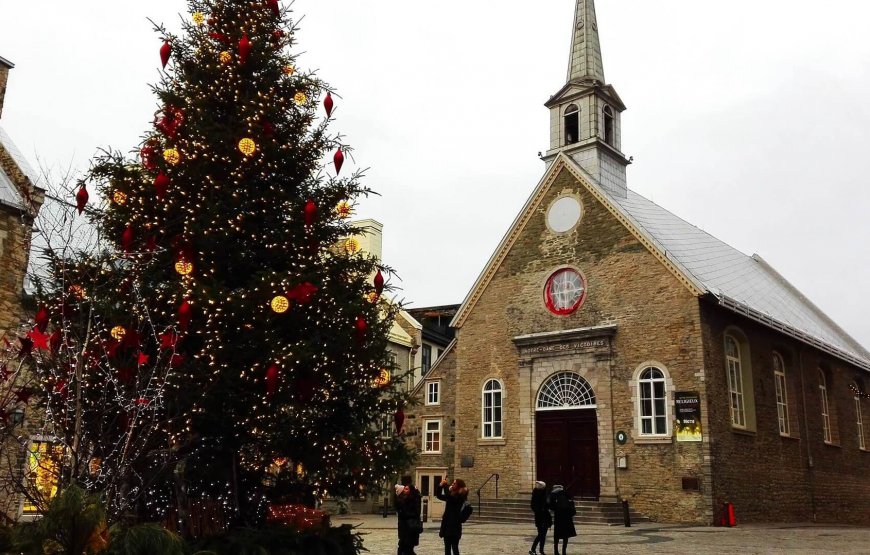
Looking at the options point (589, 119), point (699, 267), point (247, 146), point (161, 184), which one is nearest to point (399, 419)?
point (247, 146)

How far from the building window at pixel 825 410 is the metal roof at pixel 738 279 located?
1.28 metres

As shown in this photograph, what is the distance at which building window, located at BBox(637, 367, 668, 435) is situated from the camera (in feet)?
75.5

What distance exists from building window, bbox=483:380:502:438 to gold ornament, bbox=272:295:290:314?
1793 cm

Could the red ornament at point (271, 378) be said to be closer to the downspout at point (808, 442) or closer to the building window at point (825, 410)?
the downspout at point (808, 442)

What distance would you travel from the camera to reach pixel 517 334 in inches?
1061

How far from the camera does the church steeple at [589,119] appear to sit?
28344mm

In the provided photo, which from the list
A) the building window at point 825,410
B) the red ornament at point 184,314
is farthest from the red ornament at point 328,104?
the building window at point 825,410

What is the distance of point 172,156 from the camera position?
10.6 metres

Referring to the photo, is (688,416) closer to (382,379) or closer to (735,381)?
(735,381)

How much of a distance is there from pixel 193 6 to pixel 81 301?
564cm

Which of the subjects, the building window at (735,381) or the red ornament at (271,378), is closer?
the red ornament at (271,378)

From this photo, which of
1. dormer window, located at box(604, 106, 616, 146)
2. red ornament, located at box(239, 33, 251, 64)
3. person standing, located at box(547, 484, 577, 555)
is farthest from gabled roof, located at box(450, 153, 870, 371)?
red ornament, located at box(239, 33, 251, 64)

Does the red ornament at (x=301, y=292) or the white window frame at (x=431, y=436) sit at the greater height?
the red ornament at (x=301, y=292)

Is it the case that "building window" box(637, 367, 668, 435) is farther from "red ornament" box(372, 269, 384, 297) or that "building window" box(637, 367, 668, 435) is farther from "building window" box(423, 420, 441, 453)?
"red ornament" box(372, 269, 384, 297)
